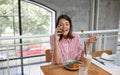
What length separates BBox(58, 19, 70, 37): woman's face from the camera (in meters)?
1.71

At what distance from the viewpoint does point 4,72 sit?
501cm

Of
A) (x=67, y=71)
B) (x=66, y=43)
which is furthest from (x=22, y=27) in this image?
(x=67, y=71)

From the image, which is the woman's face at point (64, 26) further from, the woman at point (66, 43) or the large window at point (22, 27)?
the large window at point (22, 27)

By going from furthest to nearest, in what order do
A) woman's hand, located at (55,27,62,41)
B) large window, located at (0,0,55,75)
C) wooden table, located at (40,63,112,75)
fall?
1. large window, located at (0,0,55,75)
2. woman's hand, located at (55,27,62,41)
3. wooden table, located at (40,63,112,75)

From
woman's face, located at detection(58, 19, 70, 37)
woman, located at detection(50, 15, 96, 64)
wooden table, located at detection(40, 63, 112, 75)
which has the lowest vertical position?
wooden table, located at detection(40, 63, 112, 75)

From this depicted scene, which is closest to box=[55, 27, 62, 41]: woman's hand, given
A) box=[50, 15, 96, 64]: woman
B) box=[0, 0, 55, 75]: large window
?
box=[50, 15, 96, 64]: woman

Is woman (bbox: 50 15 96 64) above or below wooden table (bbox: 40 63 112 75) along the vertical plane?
above

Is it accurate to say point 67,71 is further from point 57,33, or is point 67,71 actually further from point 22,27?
point 22,27

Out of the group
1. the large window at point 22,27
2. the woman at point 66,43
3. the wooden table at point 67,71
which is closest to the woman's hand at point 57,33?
the woman at point 66,43

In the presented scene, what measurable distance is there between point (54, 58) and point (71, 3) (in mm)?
3950

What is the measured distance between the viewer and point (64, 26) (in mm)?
1721

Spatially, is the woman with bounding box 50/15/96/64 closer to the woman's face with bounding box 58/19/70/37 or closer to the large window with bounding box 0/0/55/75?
the woman's face with bounding box 58/19/70/37

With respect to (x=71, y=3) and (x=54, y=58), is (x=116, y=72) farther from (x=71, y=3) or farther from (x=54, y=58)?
(x=71, y=3)

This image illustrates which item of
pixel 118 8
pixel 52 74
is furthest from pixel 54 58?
pixel 118 8
